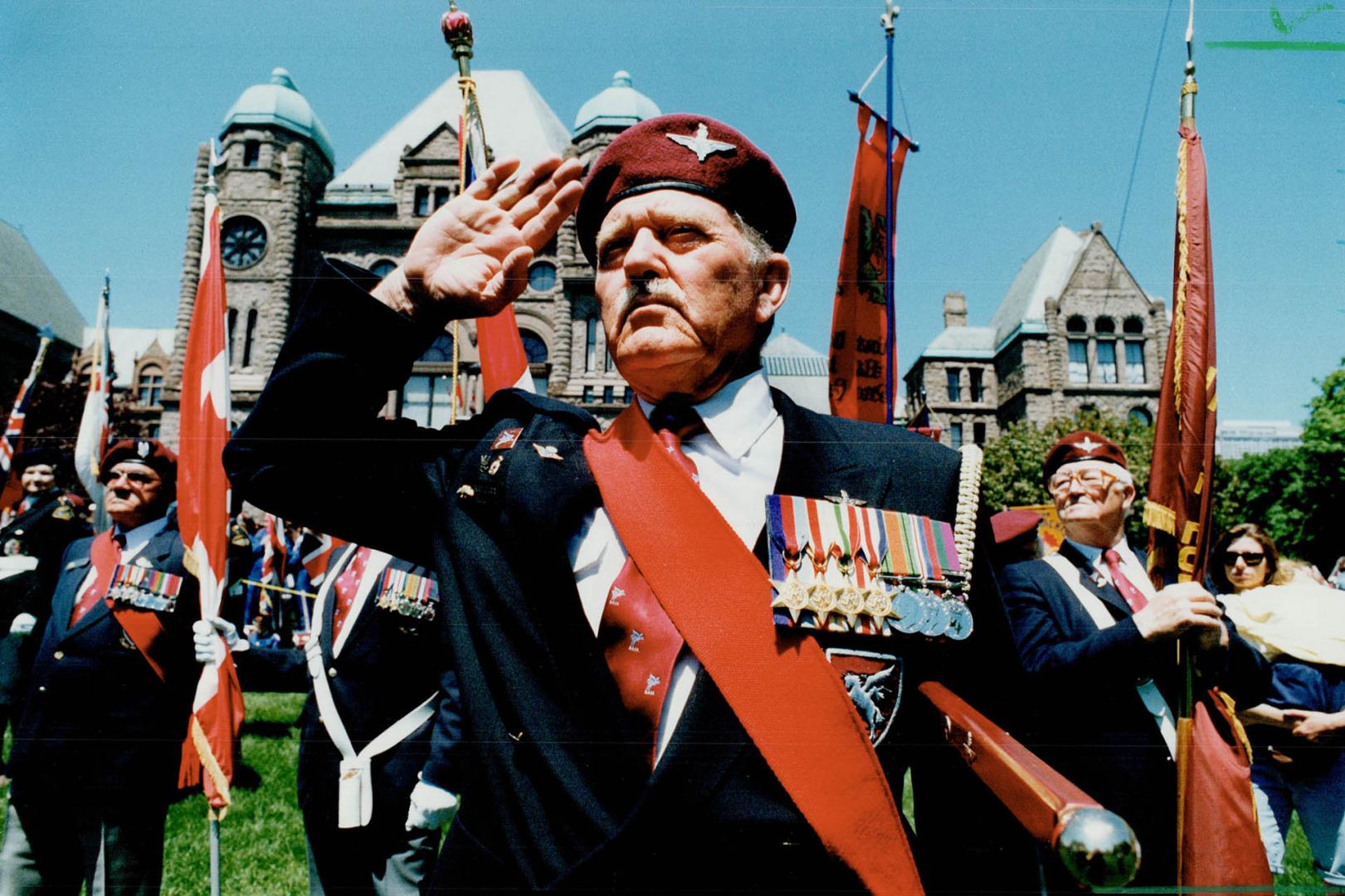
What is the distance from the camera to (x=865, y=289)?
5508 millimetres

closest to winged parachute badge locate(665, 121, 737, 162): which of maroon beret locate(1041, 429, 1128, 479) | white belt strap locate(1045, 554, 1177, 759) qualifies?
white belt strap locate(1045, 554, 1177, 759)

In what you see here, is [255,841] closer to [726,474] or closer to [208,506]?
[208,506]

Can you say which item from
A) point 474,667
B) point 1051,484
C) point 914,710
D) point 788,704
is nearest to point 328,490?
point 474,667

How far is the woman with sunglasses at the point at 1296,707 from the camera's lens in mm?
4598

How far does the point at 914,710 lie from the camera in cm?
159

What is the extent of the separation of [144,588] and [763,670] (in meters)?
4.22

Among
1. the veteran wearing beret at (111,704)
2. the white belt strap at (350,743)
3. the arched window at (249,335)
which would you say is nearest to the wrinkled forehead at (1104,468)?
the white belt strap at (350,743)

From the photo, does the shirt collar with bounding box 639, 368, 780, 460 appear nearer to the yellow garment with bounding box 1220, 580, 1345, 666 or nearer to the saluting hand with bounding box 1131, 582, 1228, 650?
the saluting hand with bounding box 1131, 582, 1228, 650

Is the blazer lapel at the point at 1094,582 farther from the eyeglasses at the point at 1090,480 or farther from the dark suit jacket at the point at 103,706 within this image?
the dark suit jacket at the point at 103,706

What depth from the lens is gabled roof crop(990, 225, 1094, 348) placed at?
3669 centimetres

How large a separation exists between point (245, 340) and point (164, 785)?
→ 34.5 meters

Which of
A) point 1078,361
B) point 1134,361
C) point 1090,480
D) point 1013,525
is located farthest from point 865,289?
point 1078,361

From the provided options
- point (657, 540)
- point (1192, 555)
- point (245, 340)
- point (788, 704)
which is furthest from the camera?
point (245, 340)

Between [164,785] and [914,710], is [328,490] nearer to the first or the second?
[914,710]
